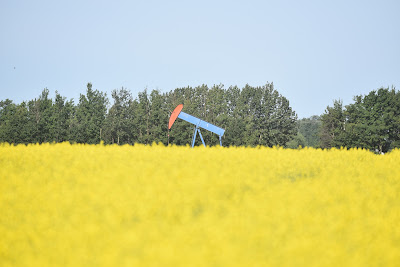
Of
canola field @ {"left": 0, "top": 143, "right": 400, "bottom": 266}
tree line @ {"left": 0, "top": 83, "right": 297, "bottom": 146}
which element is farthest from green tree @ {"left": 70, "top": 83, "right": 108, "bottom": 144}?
canola field @ {"left": 0, "top": 143, "right": 400, "bottom": 266}

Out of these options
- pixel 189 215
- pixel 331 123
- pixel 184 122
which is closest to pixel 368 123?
pixel 331 123

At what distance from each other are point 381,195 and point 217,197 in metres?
3.34

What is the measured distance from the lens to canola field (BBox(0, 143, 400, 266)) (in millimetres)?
4617

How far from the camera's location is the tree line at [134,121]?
60656 mm

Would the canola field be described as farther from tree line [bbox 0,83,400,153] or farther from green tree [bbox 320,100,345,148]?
green tree [bbox 320,100,345,148]

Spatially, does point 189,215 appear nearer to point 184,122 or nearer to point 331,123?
point 184,122

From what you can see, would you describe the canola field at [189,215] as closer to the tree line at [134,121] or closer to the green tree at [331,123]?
the tree line at [134,121]

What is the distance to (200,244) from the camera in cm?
462

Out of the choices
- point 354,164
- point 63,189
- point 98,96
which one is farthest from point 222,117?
point 63,189

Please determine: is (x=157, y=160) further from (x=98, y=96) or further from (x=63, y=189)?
(x=98, y=96)

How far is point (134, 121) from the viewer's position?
6475cm

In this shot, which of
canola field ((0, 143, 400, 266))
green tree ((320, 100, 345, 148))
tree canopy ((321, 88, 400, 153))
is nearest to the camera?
canola field ((0, 143, 400, 266))

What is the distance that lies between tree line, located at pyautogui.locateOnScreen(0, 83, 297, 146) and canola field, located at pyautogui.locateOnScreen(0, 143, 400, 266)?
51.5 metres

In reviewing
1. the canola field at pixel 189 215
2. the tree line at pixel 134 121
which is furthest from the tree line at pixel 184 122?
the canola field at pixel 189 215
